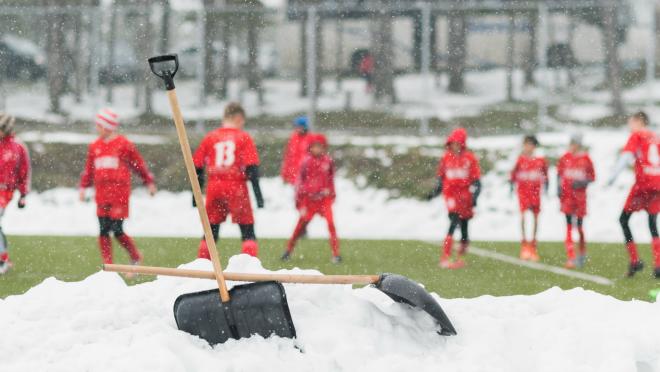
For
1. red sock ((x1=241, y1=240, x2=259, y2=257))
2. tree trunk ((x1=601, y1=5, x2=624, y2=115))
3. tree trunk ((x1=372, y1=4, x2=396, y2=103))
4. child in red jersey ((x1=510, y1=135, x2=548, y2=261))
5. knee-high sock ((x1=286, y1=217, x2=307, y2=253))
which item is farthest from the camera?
tree trunk ((x1=372, y1=4, x2=396, y2=103))

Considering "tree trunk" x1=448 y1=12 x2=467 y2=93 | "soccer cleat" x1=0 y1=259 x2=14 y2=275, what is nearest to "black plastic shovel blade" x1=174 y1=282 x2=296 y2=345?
"soccer cleat" x1=0 y1=259 x2=14 y2=275

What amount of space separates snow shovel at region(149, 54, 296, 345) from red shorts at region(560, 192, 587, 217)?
7465 mm

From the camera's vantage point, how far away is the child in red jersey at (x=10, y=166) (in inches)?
431

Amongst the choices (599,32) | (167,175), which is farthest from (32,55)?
(599,32)

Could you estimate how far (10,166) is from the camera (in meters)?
11.0

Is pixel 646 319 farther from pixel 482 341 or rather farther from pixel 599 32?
pixel 599 32

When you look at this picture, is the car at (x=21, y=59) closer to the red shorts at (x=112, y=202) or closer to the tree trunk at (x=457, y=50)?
the tree trunk at (x=457, y=50)

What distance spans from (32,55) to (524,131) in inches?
451

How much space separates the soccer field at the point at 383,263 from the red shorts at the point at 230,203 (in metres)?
0.90

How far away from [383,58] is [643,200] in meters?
13.0

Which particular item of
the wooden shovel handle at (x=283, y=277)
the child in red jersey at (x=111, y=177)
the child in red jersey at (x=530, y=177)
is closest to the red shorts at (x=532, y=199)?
the child in red jersey at (x=530, y=177)

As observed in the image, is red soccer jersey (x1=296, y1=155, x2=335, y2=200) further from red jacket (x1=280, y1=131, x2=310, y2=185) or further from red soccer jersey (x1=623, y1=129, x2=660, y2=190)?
red soccer jersey (x1=623, y1=129, x2=660, y2=190)

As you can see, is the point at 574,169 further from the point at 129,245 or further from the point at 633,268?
the point at 129,245

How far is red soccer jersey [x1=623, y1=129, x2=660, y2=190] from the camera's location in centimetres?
1090
